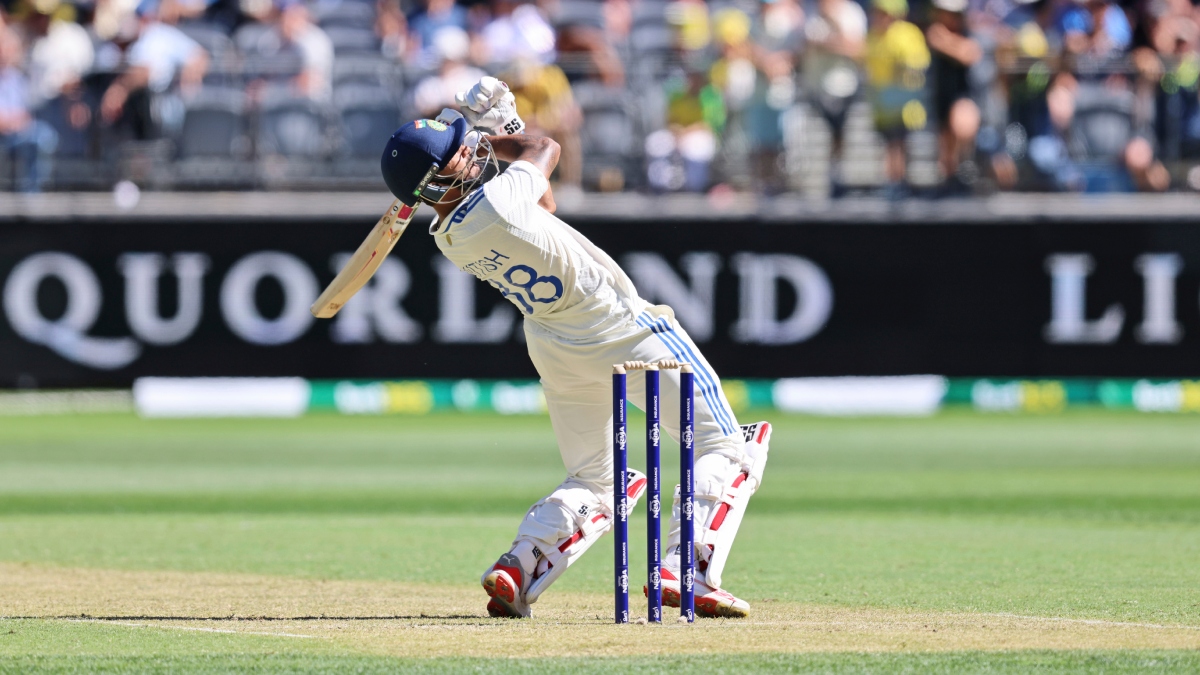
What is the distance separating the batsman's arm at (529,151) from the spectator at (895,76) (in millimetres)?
10307

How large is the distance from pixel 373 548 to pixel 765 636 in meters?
3.50

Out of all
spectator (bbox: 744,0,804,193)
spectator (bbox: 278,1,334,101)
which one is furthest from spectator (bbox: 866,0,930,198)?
spectator (bbox: 278,1,334,101)

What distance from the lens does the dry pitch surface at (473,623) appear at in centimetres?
515

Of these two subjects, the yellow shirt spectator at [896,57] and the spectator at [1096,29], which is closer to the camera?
the yellow shirt spectator at [896,57]

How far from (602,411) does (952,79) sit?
35.0ft

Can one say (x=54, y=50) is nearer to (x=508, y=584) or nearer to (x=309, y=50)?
(x=309, y=50)

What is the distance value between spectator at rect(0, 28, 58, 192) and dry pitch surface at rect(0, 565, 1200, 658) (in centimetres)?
913

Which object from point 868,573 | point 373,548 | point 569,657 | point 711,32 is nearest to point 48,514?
point 373,548

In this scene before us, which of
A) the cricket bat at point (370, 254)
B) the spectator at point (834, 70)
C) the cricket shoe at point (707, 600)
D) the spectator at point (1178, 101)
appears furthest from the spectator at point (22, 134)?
the cricket shoe at point (707, 600)

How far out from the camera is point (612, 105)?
52.1 ft

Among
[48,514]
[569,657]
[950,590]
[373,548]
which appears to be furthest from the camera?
[48,514]

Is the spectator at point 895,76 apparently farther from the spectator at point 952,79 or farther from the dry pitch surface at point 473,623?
the dry pitch surface at point 473,623

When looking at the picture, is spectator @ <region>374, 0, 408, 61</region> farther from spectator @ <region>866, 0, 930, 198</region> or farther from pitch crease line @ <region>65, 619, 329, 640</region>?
pitch crease line @ <region>65, 619, 329, 640</region>

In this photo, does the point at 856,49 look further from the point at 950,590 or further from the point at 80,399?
the point at 950,590
